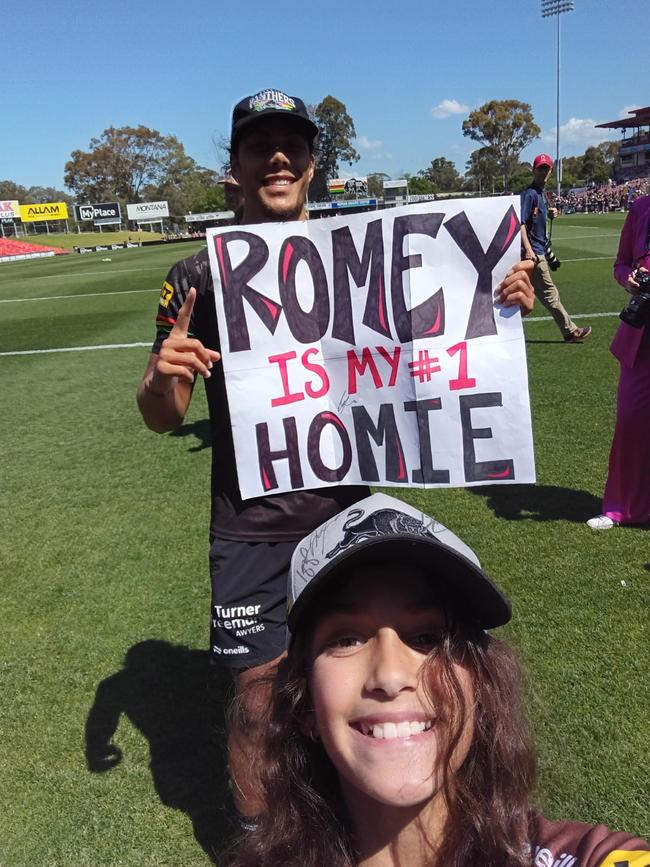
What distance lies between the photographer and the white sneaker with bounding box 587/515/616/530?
4355 millimetres

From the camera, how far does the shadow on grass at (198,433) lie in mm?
6839

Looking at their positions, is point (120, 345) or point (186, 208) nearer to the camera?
point (120, 345)

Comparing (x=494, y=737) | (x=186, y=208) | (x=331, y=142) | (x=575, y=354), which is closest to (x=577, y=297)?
(x=575, y=354)

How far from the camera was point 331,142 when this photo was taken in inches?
3472

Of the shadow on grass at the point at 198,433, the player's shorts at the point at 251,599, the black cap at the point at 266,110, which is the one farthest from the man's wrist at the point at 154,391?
the shadow on grass at the point at 198,433

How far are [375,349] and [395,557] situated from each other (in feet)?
3.37

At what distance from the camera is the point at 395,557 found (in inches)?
52.5

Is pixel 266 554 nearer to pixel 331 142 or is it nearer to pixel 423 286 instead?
pixel 423 286

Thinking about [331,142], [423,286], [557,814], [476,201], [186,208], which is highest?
[331,142]

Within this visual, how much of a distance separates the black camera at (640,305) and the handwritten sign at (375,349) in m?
2.17

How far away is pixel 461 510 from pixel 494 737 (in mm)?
3503


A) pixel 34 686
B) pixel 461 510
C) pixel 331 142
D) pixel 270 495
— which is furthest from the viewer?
pixel 331 142

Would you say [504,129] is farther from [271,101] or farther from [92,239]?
[271,101]

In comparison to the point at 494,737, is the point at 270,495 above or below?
above
